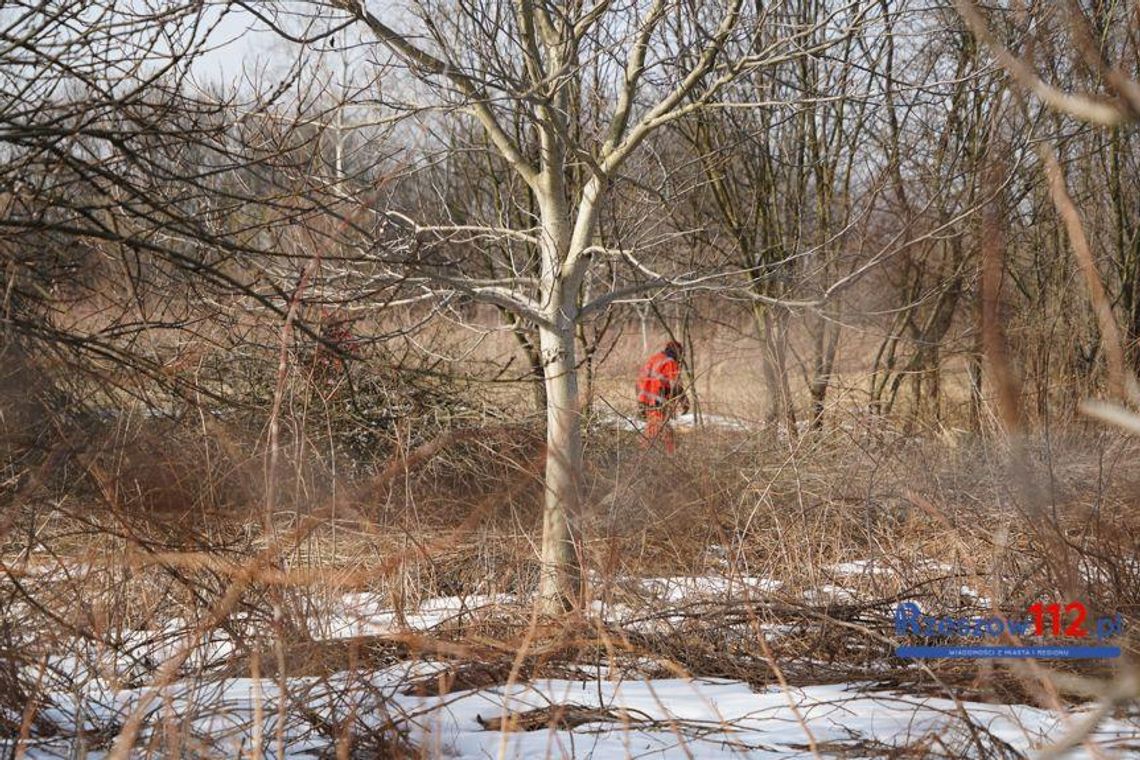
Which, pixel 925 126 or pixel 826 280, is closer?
pixel 826 280

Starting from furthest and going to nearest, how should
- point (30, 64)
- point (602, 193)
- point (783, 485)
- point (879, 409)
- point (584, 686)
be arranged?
point (879, 409) → point (783, 485) → point (602, 193) → point (584, 686) → point (30, 64)

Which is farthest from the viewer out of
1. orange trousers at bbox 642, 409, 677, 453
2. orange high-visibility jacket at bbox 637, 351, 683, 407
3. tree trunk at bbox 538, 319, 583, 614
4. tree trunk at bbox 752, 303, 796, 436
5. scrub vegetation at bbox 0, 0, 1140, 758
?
orange high-visibility jacket at bbox 637, 351, 683, 407

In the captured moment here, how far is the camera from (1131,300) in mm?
10078

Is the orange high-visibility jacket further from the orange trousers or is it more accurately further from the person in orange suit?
the orange trousers

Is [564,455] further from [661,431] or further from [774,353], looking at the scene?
Result: [774,353]

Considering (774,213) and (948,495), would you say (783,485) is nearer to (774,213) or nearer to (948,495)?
(948,495)

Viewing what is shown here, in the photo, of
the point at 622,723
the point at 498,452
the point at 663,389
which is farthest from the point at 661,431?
the point at 622,723

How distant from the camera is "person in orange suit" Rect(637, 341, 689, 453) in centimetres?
680

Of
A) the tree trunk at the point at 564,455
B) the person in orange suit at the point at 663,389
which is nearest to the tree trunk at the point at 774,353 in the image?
the person in orange suit at the point at 663,389

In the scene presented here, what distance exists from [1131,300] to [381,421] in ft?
24.4

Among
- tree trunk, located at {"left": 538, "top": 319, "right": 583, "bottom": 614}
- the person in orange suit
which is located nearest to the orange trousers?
the person in orange suit

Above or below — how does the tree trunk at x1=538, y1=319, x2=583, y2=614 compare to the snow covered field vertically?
above

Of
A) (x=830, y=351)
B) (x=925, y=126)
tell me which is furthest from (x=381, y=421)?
(x=925, y=126)

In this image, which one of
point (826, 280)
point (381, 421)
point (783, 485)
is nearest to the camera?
point (381, 421)
